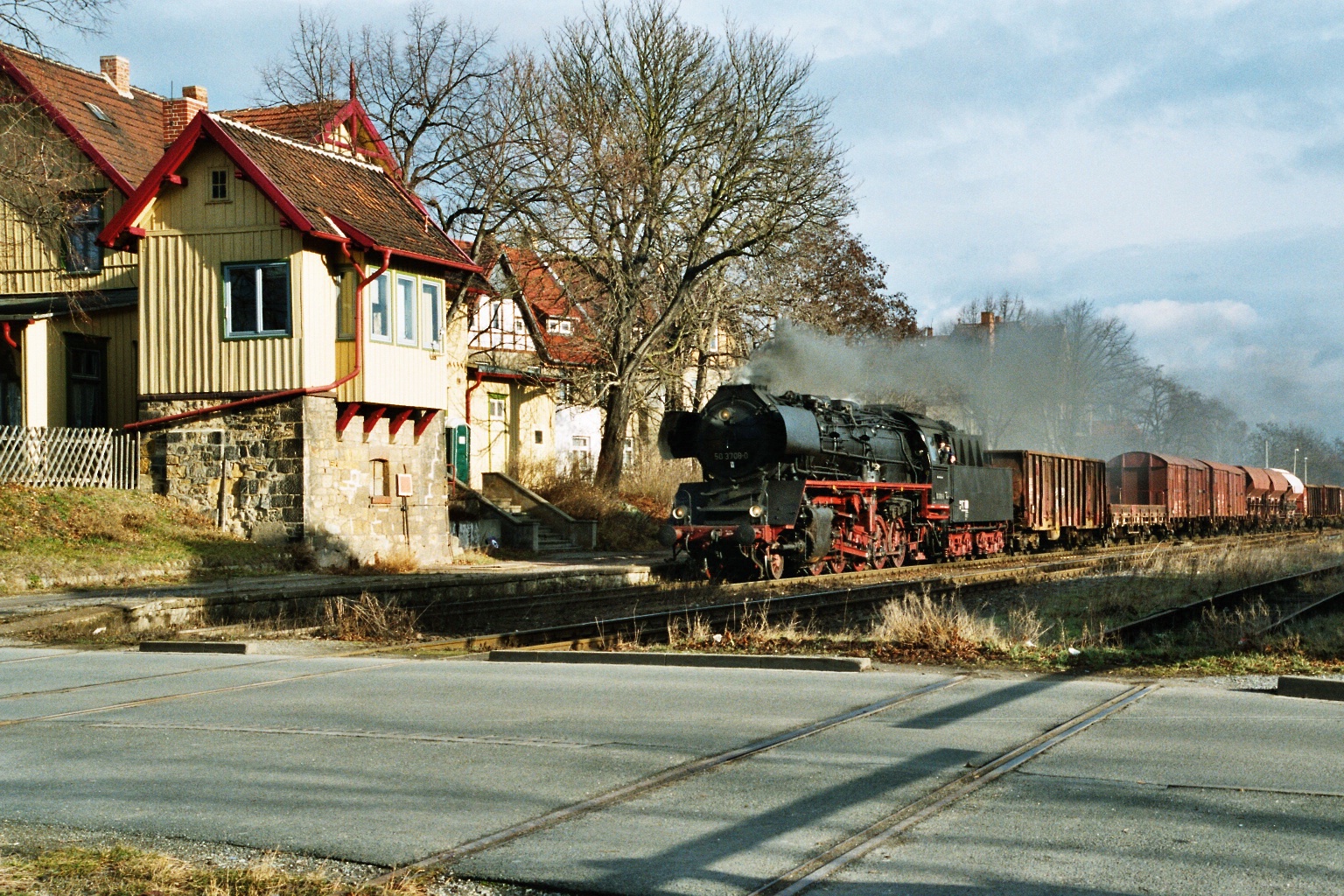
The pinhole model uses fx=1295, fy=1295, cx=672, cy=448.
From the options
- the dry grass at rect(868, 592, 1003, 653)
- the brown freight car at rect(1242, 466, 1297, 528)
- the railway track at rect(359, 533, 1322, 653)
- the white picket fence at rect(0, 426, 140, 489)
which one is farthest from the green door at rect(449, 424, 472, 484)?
the brown freight car at rect(1242, 466, 1297, 528)

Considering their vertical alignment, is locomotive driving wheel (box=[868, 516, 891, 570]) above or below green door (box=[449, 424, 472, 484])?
below

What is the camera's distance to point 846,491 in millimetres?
24828

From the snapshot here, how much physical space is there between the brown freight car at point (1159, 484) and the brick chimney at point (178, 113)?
30409mm

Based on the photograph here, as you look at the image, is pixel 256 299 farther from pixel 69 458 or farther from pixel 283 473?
pixel 69 458

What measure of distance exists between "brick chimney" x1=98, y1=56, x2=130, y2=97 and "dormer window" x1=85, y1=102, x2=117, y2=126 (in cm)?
240

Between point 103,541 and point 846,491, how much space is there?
13.2 m

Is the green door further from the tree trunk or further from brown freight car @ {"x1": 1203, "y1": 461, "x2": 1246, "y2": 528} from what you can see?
brown freight car @ {"x1": 1203, "y1": 461, "x2": 1246, "y2": 528}

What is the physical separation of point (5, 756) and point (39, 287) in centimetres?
2538

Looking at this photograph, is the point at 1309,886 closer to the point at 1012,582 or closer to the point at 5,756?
the point at 5,756

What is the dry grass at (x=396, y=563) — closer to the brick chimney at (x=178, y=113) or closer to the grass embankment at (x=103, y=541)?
the grass embankment at (x=103, y=541)

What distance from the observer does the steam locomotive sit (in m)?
23.1

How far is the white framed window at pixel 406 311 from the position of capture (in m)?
26.0

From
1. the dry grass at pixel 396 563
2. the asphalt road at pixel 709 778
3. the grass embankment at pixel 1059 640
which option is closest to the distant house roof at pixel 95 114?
the dry grass at pixel 396 563

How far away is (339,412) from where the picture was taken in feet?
81.9
